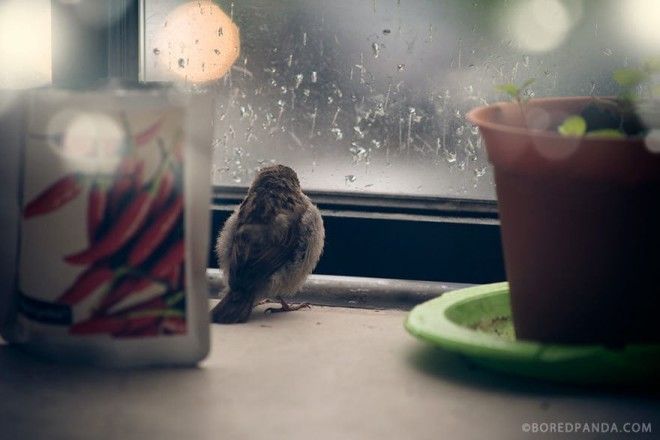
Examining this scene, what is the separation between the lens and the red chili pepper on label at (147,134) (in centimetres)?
121

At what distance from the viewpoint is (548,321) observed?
128 centimetres

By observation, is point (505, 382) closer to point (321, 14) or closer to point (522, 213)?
point (522, 213)

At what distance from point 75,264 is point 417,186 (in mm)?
745

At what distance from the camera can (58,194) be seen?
122 cm

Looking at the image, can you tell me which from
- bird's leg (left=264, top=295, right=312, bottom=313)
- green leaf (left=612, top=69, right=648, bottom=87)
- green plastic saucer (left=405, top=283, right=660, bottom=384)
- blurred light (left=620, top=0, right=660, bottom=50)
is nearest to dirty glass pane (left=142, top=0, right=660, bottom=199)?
blurred light (left=620, top=0, right=660, bottom=50)

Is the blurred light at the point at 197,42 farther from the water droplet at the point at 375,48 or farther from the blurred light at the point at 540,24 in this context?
the blurred light at the point at 540,24

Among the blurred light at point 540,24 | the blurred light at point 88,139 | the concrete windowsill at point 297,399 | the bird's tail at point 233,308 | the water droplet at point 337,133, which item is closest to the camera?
the concrete windowsill at point 297,399

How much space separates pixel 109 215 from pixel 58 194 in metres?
0.07

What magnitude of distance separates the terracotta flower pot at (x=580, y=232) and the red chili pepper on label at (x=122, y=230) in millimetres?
427

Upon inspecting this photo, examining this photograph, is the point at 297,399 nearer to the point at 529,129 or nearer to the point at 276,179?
the point at 529,129

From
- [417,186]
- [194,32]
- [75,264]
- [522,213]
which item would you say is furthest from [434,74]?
[75,264]

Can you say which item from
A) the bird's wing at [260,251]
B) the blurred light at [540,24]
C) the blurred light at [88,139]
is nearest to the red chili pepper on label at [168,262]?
the blurred light at [88,139]

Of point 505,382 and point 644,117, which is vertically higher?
point 644,117

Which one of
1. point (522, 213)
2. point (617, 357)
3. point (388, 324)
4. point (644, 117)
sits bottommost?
point (388, 324)
